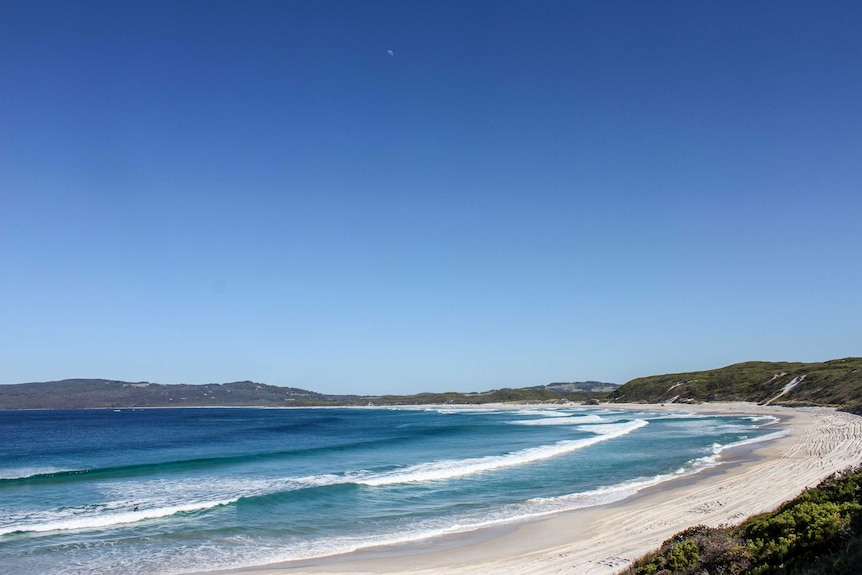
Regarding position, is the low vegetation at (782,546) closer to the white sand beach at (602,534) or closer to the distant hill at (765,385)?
the white sand beach at (602,534)

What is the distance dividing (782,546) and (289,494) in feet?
60.3

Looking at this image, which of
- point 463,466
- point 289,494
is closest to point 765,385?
point 463,466

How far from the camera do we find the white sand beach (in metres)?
12.4

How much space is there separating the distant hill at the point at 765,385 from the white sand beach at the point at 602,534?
37.8 meters

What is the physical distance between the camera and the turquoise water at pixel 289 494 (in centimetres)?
1496

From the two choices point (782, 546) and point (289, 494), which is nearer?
point (782, 546)

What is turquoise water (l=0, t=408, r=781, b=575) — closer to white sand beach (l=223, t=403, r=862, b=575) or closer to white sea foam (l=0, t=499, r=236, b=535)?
white sea foam (l=0, t=499, r=236, b=535)

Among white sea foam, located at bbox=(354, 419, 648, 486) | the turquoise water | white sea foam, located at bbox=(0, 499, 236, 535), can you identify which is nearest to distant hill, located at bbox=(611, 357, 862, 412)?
white sea foam, located at bbox=(354, 419, 648, 486)

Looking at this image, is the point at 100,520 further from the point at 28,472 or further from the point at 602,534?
the point at 28,472

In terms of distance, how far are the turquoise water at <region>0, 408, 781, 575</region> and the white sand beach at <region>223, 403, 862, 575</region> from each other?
46.0 inches

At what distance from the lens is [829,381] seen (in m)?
73.4

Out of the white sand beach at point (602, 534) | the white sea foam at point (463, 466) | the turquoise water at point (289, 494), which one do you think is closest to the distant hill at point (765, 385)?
the white sea foam at point (463, 466)

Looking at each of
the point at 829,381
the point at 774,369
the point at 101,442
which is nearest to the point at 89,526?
the point at 101,442

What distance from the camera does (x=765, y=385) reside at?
8650cm
